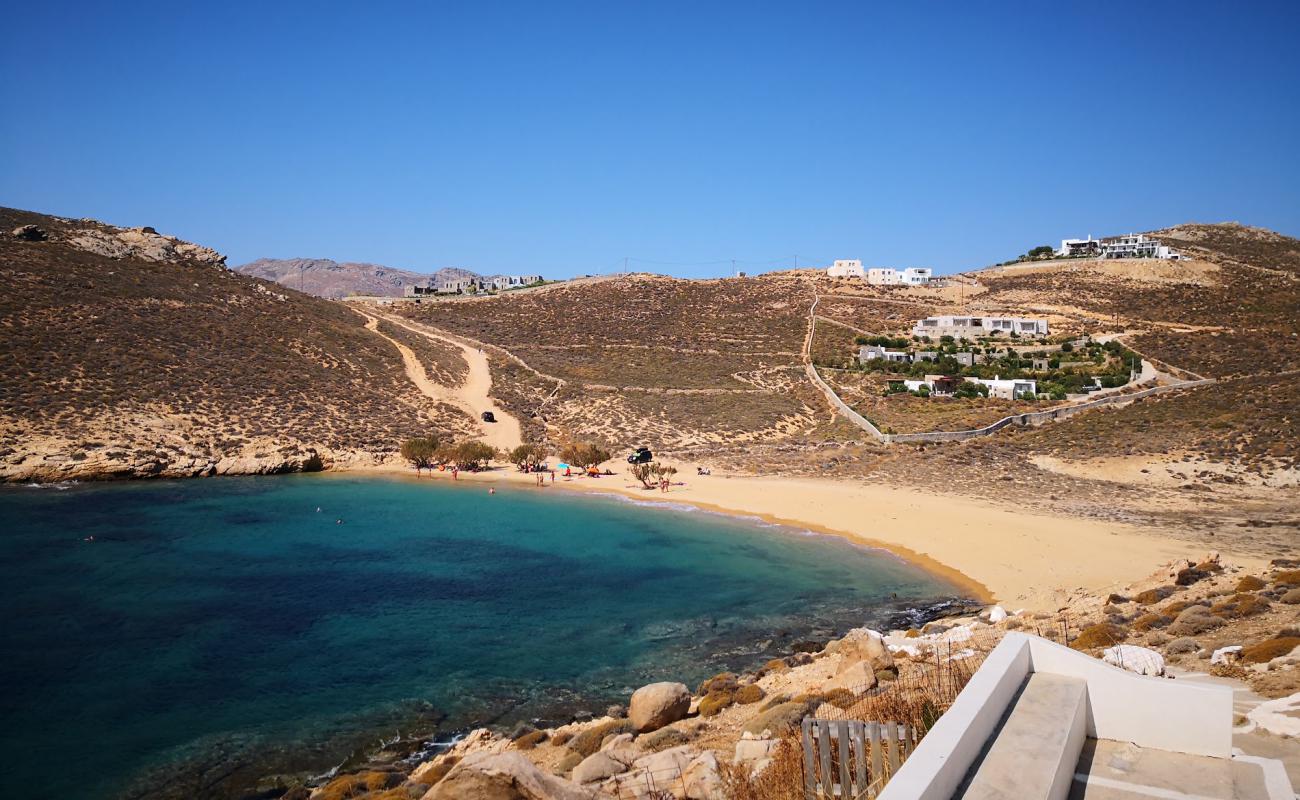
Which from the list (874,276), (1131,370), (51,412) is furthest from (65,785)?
(874,276)

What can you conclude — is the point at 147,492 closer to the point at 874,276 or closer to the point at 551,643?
the point at 551,643

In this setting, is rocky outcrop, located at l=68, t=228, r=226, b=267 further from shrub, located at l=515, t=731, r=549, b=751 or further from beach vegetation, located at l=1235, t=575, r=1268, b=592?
beach vegetation, located at l=1235, t=575, r=1268, b=592

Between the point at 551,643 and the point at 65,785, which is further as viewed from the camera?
the point at 551,643

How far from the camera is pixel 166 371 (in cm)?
4203

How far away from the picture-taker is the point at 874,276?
104m

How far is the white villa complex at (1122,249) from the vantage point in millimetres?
90562

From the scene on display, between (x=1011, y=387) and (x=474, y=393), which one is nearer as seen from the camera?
(x=1011, y=387)

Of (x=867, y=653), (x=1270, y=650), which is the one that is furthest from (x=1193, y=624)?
(x=867, y=653)

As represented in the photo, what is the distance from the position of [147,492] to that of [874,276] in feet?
297

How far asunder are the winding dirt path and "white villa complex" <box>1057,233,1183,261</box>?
255ft

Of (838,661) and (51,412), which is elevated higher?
(51,412)

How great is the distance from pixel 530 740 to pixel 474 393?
4148cm

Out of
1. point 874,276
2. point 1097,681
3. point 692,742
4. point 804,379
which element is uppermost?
point 874,276

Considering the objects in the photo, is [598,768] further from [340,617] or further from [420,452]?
[420,452]
